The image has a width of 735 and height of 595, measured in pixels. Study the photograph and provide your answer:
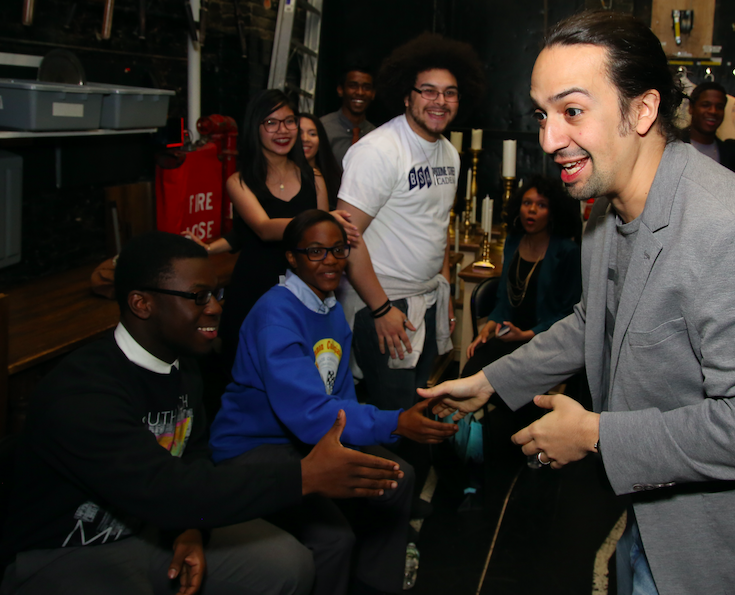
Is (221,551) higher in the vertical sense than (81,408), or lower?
lower

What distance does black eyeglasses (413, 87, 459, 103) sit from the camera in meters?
2.49

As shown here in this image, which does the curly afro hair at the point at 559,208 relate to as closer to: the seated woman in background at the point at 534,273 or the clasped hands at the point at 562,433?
the seated woman in background at the point at 534,273

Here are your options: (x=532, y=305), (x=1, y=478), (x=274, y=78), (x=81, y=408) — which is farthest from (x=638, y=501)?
(x=274, y=78)

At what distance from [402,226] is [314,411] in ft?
3.03

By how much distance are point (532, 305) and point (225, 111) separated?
116 inches

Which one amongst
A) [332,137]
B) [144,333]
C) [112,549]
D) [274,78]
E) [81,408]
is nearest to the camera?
[81,408]

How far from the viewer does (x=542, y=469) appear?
3.21 meters

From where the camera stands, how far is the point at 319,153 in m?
3.36

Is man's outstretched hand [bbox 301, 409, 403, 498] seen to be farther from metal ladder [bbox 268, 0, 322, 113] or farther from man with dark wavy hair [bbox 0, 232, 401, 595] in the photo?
metal ladder [bbox 268, 0, 322, 113]

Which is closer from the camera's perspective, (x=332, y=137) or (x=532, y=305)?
(x=532, y=305)

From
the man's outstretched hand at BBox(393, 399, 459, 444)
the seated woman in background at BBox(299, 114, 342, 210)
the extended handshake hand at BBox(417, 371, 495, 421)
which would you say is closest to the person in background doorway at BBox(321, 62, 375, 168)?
the seated woman in background at BBox(299, 114, 342, 210)

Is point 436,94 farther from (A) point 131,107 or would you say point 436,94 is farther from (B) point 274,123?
(A) point 131,107

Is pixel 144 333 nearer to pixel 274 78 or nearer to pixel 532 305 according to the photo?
pixel 532 305

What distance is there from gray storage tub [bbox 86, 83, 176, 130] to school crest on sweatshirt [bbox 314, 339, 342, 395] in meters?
1.89
